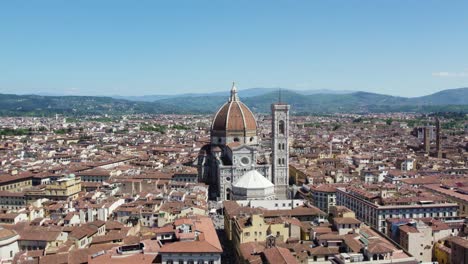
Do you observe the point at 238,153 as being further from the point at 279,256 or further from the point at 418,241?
the point at 279,256

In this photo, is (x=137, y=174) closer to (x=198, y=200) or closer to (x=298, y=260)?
(x=198, y=200)

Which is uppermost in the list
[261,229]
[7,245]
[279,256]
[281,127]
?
[281,127]

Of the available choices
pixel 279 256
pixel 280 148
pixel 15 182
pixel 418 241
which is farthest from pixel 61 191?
pixel 418 241

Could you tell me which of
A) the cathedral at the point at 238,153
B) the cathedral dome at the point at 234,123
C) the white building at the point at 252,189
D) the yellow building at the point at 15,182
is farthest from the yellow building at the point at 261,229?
the yellow building at the point at 15,182

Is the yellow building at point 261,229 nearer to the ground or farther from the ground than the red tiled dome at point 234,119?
nearer to the ground

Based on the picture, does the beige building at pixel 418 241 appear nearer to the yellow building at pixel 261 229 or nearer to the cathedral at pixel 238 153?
the yellow building at pixel 261 229

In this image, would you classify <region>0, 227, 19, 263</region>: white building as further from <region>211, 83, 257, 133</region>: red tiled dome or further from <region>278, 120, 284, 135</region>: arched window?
<region>278, 120, 284, 135</region>: arched window

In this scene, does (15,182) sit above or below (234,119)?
below

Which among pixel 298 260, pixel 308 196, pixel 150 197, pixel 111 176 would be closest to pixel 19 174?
pixel 111 176
